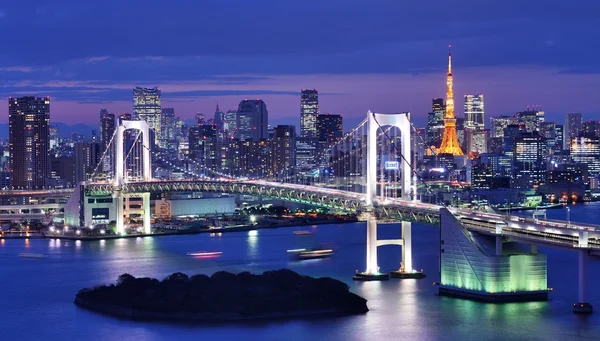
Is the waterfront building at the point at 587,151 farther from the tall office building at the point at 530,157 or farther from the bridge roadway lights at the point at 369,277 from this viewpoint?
the bridge roadway lights at the point at 369,277

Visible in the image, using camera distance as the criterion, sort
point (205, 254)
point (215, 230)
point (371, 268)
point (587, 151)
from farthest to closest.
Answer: point (587, 151) → point (215, 230) → point (205, 254) → point (371, 268)

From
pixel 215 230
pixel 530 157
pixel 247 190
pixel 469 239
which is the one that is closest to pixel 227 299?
pixel 469 239

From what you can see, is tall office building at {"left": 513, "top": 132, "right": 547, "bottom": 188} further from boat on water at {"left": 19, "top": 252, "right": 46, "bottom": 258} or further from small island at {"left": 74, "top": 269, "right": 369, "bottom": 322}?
small island at {"left": 74, "top": 269, "right": 369, "bottom": 322}

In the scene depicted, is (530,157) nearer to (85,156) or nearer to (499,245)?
(85,156)

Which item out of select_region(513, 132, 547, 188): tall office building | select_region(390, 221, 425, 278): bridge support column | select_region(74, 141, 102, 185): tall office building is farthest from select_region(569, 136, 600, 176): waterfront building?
select_region(390, 221, 425, 278): bridge support column

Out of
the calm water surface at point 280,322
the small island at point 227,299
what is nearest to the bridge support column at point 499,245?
the calm water surface at point 280,322
